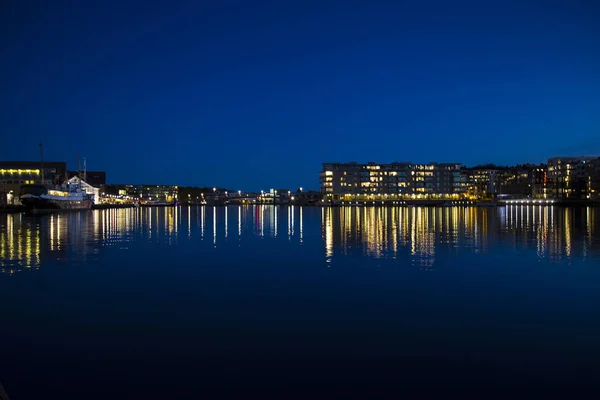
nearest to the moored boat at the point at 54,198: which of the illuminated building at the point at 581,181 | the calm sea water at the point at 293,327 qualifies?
the calm sea water at the point at 293,327

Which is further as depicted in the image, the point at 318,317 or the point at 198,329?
the point at 318,317

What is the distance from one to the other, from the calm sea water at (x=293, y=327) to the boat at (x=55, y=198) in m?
77.7

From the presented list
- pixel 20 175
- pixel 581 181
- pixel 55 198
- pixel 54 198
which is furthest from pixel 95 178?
pixel 581 181

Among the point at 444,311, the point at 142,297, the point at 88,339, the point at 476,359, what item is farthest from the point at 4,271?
the point at 476,359

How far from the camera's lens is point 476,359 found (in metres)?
8.05

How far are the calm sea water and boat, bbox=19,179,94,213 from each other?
7771 cm

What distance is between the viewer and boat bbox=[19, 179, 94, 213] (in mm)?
88581

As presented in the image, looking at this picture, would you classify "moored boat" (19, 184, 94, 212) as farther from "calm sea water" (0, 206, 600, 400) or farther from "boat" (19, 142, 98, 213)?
"calm sea water" (0, 206, 600, 400)

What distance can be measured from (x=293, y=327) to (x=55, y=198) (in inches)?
3908

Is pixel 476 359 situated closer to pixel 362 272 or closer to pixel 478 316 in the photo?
pixel 478 316

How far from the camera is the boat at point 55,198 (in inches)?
3487

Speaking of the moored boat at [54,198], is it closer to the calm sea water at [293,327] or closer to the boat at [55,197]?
the boat at [55,197]

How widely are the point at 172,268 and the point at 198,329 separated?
900cm

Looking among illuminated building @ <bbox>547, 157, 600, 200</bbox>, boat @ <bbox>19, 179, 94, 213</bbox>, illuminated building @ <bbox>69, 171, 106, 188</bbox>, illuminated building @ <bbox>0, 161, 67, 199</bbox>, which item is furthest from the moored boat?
illuminated building @ <bbox>547, 157, 600, 200</bbox>
